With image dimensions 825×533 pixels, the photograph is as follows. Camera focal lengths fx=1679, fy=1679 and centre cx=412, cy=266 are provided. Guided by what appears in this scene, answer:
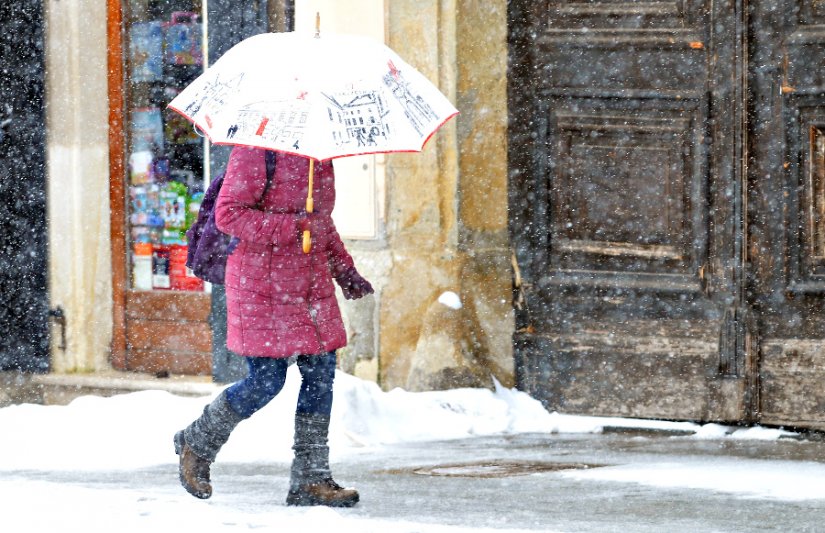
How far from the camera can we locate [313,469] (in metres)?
6.03

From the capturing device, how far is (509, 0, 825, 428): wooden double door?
784 centimetres

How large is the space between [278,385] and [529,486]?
4.10 ft

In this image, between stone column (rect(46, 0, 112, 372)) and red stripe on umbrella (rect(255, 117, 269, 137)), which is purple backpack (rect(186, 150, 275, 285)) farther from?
stone column (rect(46, 0, 112, 372))

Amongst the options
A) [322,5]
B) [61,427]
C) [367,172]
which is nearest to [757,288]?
[367,172]

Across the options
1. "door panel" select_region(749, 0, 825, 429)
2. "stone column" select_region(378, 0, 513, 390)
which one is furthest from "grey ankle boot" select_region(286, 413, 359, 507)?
"door panel" select_region(749, 0, 825, 429)

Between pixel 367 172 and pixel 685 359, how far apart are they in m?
1.82

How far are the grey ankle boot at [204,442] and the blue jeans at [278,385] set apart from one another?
0.15ft

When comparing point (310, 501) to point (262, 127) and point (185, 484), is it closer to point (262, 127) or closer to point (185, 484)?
point (185, 484)

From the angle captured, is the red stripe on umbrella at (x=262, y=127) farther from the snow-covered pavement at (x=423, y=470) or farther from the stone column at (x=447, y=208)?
the stone column at (x=447, y=208)

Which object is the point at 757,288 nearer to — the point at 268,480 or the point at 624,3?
the point at 624,3

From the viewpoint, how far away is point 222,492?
6.47 m

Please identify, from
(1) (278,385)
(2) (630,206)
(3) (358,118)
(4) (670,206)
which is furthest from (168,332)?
(3) (358,118)

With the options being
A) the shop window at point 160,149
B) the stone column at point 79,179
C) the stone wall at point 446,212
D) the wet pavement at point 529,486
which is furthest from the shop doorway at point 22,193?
the wet pavement at point 529,486

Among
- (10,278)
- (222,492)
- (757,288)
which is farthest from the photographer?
(10,278)
